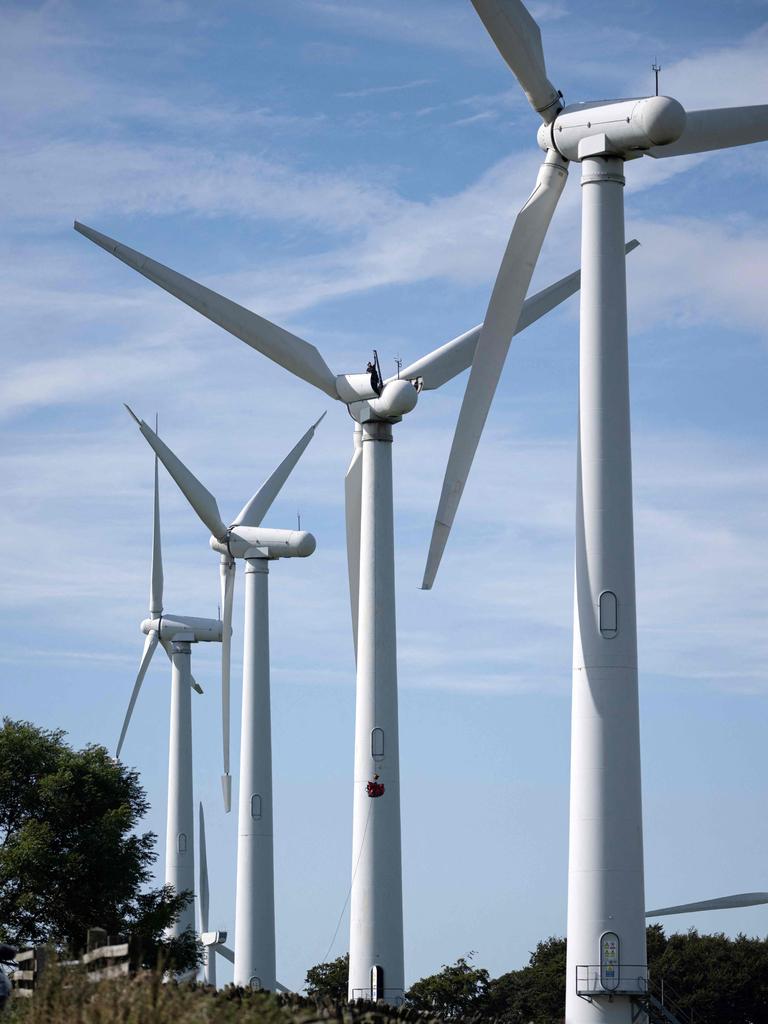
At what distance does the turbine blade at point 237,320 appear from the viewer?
63312mm

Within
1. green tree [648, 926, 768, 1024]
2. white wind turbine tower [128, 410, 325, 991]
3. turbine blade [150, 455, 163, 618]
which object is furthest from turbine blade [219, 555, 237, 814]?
green tree [648, 926, 768, 1024]

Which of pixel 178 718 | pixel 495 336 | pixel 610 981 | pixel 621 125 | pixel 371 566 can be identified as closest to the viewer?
pixel 610 981

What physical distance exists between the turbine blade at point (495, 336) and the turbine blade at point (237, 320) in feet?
62.6

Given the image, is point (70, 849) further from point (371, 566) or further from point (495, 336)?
point (495, 336)

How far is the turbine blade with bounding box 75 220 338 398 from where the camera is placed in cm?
6331

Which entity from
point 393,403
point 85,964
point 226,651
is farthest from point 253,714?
point 85,964

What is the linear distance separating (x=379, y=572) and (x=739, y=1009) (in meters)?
92.7

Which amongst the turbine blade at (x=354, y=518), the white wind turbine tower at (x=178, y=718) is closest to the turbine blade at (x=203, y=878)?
the white wind turbine tower at (x=178, y=718)

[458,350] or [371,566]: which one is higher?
[458,350]

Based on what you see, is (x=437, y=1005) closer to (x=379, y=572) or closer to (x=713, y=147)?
(x=379, y=572)

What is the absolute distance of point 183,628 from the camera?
11281 centimetres

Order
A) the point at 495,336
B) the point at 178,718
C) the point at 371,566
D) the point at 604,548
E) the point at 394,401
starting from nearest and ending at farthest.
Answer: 1. the point at 604,548
2. the point at 495,336
3. the point at 371,566
4. the point at 394,401
5. the point at 178,718

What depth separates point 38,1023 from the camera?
82.9 feet

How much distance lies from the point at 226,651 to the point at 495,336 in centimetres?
3942
